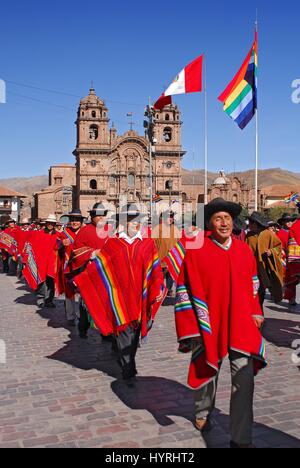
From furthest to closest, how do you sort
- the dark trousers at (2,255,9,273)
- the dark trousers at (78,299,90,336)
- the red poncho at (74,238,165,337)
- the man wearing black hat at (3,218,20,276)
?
the dark trousers at (2,255,9,273) → the man wearing black hat at (3,218,20,276) → the dark trousers at (78,299,90,336) → the red poncho at (74,238,165,337)

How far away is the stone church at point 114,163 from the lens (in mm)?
70250

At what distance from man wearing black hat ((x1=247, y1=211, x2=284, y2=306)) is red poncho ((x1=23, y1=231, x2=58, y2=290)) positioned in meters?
4.41

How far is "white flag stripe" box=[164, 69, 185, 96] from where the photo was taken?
14.4 metres

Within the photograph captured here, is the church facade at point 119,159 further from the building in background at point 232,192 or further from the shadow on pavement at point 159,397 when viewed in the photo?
the shadow on pavement at point 159,397

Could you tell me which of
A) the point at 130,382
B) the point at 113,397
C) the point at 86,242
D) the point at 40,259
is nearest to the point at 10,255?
the point at 40,259

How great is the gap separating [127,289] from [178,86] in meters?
10.4

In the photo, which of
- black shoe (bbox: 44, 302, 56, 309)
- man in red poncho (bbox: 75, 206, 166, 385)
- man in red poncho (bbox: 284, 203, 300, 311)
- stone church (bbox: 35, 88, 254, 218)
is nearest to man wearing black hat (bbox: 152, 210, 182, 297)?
black shoe (bbox: 44, 302, 56, 309)

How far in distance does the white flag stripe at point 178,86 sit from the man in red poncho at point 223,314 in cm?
1120

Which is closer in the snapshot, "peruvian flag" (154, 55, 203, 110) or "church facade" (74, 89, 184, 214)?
"peruvian flag" (154, 55, 203, 110)

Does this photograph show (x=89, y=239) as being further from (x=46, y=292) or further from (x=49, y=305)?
(x=46, y=292)

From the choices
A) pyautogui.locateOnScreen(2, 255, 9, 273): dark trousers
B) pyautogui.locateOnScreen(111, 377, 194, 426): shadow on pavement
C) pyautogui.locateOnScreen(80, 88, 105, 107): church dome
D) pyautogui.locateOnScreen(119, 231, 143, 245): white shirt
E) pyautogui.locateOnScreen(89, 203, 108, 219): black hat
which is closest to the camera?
pyautogui.locateOnScreen(111, 377, 194, 426): shadow on pavement

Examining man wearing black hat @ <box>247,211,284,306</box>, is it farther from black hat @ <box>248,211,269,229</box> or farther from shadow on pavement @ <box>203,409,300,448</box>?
shadow on pavement @ <box>203,409,300,448</box>

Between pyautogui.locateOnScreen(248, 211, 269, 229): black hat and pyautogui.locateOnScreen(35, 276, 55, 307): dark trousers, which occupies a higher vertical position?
pyautogui.locateOnScreen(248, 211, 269, 229): black hat
